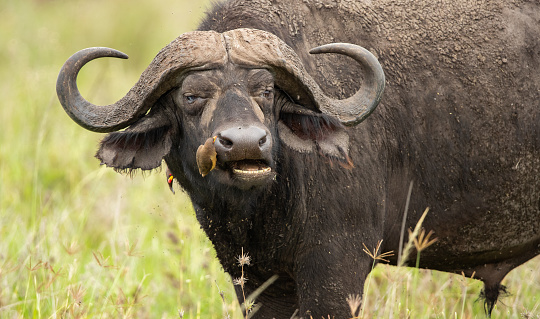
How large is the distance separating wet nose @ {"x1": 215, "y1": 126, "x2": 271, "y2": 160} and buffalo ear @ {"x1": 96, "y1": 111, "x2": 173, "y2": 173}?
620 millimetres

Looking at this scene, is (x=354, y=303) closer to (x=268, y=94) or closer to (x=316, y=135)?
(x=316, y=135)

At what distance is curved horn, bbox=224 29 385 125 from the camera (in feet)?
11.9

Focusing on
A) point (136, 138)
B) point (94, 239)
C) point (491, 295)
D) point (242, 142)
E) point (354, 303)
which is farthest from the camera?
point (94, 239)

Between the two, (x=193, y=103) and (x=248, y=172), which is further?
(x=193, y=103)

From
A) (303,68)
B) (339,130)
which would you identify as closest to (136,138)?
(303,68)

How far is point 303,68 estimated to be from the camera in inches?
146

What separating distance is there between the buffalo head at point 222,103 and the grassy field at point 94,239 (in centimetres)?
33

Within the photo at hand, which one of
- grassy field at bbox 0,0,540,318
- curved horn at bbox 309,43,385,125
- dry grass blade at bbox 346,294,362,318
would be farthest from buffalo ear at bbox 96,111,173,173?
dry grass blade at bbox 346,294,362,318

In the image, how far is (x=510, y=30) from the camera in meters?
4.34

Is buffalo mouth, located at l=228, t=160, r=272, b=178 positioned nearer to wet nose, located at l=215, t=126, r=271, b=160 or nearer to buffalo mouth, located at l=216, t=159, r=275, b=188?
buffalo mouth, located at l=216, t=159, r=275, b=188

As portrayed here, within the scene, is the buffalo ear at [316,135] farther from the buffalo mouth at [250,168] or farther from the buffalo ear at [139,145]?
the buffalo ear at [139,145]

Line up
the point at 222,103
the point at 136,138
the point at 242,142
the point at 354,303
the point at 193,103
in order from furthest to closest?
the point at 136,138
the point at 193,103
the point at 222,103
the point at 354,303
the point at 242,142

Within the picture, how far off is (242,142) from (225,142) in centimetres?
11

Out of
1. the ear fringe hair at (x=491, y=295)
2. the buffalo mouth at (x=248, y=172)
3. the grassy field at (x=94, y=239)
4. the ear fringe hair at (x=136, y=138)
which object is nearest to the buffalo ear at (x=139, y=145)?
the ear fringe hair at (x=136, y=138)
